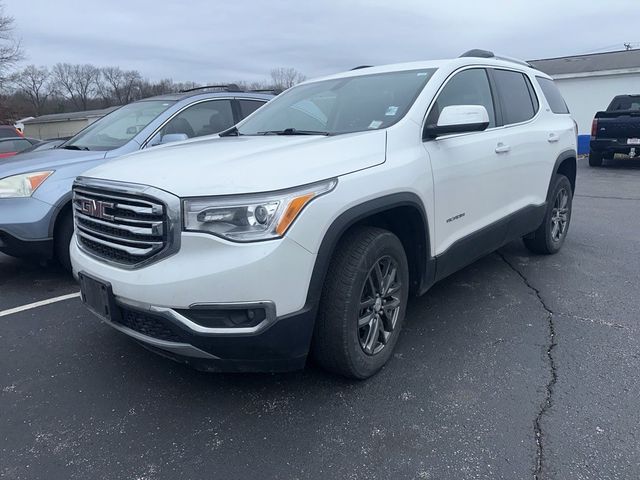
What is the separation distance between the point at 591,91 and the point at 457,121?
23.7 meters

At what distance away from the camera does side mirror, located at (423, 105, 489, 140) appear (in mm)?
3080

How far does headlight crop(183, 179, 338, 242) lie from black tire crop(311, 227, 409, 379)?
0.48 metres

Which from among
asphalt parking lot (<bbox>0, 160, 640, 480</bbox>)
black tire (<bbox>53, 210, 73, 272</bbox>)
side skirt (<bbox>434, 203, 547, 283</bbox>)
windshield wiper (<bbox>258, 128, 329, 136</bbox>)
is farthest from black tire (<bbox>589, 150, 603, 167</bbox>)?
black tire (<bbox>53, 210, 73, 272</bbox>)

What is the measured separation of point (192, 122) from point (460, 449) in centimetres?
438

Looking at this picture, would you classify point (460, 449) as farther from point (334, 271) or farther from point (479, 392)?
point (334, 271)

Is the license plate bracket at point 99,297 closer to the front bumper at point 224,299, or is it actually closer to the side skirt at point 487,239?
the front bumper at point 224,299

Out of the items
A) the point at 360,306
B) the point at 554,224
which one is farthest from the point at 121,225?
the point at 554,224

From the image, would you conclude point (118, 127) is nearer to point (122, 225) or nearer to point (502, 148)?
point (122, 225)

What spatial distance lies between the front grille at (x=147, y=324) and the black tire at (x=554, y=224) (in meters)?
3.96

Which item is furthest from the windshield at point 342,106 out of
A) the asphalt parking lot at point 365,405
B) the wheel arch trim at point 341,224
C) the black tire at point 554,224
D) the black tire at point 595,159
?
the black tire at point 595,159

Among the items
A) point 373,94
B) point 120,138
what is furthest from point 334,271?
point 120,138

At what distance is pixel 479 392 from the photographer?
2.81 m

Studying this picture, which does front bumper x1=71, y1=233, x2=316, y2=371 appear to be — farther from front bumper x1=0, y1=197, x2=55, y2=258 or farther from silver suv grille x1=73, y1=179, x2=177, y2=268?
front bumper x1=0, y1=197, x2=55, y2=258

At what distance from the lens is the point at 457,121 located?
3.08m
